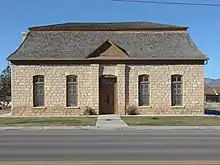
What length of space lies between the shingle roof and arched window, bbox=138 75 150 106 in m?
1.65

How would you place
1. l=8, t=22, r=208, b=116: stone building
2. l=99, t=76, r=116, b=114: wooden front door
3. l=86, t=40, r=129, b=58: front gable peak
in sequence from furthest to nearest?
l=99, t=76, r=116, b=114: wooden front door < l=86, t=40, r=129, b=58: front gable peak < l=8, t=22, r=208, b=116: stone building

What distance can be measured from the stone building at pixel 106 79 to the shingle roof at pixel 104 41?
0.25 ft

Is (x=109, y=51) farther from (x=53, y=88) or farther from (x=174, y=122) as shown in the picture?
(x=174, y=122)

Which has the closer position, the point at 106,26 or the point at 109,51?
the point at 109,51

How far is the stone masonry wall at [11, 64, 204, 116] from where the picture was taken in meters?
34.8

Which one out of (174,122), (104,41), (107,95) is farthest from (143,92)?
(174,122)

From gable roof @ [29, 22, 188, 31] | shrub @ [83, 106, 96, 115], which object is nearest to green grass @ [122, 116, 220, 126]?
shrub @ [83, 106, 96, 115]

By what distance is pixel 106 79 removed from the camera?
116 ft

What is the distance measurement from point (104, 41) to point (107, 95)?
4272 millimetres

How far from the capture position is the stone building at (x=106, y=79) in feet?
114

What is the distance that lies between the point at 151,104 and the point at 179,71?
3.34 metres

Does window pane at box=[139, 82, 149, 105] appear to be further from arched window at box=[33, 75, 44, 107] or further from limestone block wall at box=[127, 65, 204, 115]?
arched window at box=[33, 75, 44, 107]

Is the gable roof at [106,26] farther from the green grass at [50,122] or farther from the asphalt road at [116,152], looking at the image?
the asphalt road at [116,152]

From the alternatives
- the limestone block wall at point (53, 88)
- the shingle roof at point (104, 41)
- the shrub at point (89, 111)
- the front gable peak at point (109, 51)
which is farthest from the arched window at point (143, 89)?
the shrub at point (89, 111)
